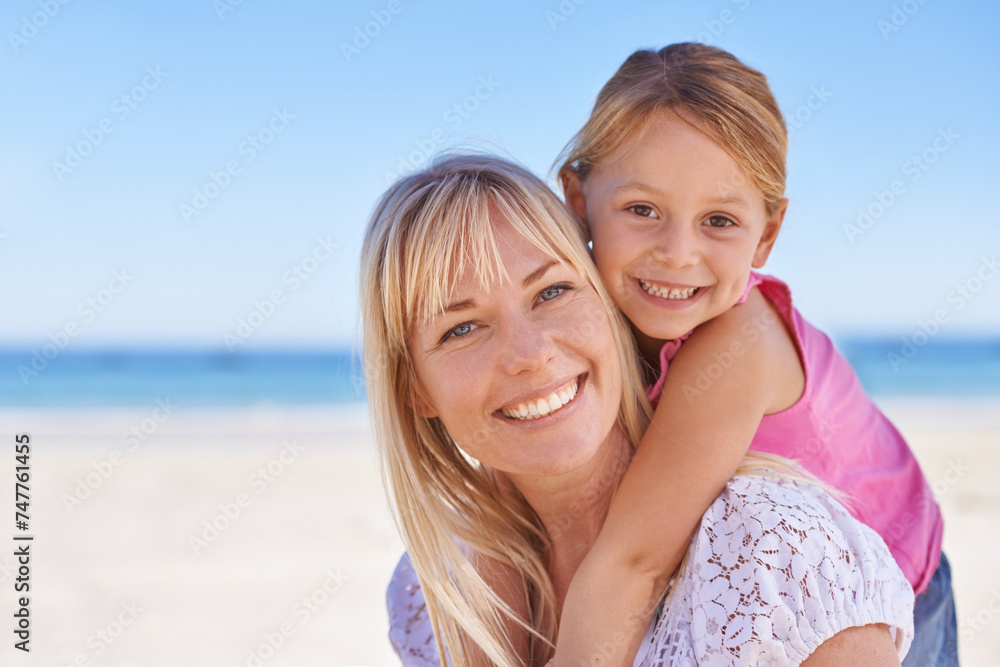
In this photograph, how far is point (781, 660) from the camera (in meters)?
1.71

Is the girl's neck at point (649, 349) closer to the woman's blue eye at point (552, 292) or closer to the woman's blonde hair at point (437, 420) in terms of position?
the woman's blonde hair at point (437, 420)

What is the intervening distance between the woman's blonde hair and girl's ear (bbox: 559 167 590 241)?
1.65 ft

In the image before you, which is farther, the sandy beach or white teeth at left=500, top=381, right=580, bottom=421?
the sandy beach

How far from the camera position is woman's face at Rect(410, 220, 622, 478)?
6.79 ft

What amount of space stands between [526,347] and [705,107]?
1.00 meters

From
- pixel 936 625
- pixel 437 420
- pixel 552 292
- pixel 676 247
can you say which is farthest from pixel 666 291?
pixel 936 625

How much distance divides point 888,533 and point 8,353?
35.2 meters

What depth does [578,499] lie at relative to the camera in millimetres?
2412

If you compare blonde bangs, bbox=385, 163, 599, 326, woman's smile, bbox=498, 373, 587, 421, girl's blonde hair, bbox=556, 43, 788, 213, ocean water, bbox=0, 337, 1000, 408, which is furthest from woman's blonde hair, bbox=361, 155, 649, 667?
ocean water, bbox=0, 337, 1000, 408

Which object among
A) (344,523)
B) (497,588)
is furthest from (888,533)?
(344,523)

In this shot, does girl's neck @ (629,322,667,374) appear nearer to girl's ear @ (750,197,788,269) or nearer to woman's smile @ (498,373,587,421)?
girl's ear @ (750,197,788,269)

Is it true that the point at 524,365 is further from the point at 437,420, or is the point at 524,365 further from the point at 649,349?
the point at 649,349

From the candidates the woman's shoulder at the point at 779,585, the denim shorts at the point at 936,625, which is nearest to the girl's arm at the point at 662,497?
the woman's shoulder at the point at 779,585

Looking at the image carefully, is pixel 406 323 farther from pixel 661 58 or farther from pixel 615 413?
pixel 661 58
